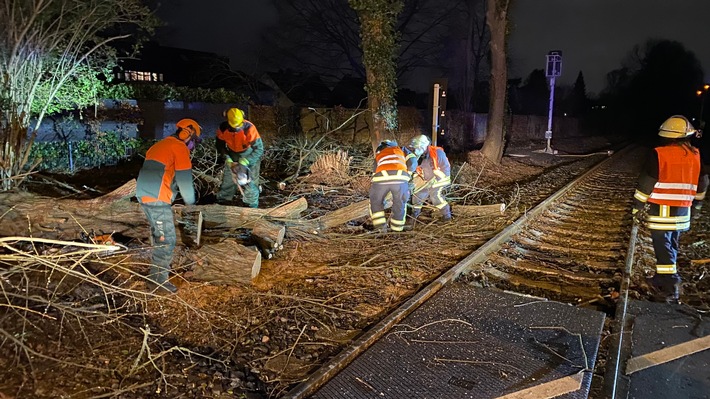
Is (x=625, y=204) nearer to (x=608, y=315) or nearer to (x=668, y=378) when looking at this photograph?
(x=608, y=315)

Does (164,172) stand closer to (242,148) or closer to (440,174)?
(242,148)

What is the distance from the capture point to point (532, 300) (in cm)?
463

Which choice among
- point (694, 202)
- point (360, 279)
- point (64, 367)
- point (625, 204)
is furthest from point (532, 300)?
point (625, 204)

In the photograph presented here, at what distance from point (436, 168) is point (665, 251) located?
3191 mm

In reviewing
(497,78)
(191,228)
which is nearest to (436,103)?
(191,228)

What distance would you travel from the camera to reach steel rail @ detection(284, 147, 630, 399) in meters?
3.12

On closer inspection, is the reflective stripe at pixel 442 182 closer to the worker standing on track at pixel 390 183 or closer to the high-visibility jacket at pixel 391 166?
the worker standing on track at pixel 390 183

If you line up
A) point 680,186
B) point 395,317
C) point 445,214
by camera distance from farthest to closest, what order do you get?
1. point 445,214
2. point 680,186
3. point 395,317

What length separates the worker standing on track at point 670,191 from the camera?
15.7 ft

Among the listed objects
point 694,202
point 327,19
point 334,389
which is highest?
point 327,19

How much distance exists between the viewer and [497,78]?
1594cm

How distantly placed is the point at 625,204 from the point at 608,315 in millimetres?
6275

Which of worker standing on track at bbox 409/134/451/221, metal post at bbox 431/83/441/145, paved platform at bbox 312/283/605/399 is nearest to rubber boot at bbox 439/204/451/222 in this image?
worker standing on track at bbox 409/134/451/221

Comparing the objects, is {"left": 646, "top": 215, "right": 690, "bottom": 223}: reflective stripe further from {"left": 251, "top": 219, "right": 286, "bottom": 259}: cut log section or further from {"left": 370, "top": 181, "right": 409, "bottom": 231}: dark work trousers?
{"left": 251, "top": 219, "right": 286, "bottom": 259}: cut log section
